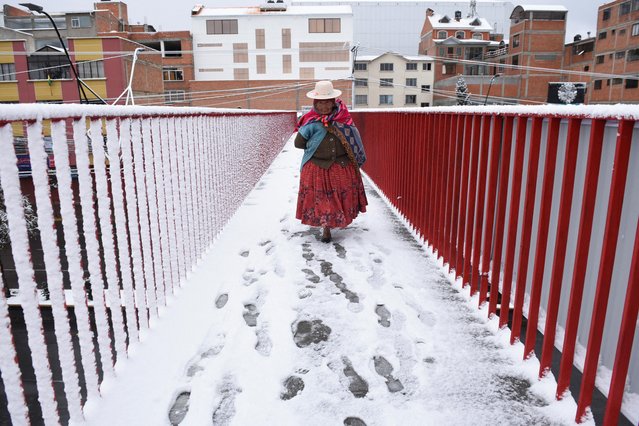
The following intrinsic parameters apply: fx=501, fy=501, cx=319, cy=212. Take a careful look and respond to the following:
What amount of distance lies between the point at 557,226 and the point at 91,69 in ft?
149

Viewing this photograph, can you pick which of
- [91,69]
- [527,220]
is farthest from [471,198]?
[91,69]

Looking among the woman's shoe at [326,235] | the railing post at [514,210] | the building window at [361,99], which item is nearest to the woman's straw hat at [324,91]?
the woman's shoe at [326,235]

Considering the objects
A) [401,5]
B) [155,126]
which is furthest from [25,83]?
[401,5]

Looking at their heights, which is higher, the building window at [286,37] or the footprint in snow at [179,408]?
the building window at [286,37]

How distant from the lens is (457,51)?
59.1 m

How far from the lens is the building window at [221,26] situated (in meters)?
53.8

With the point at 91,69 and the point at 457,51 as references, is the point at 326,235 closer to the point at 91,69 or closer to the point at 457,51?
the point at 91,69

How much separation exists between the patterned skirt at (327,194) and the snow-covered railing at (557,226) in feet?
3.59

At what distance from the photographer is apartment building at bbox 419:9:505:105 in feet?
183

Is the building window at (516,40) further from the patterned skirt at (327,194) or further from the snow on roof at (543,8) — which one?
the patterned skirt at (327,194)

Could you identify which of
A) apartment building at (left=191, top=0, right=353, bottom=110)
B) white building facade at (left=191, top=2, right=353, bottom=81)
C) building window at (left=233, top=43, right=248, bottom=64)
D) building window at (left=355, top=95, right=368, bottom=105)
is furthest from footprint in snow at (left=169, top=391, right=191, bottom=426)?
Result: building window at (left=355, top=95, right=368, bottom=105)

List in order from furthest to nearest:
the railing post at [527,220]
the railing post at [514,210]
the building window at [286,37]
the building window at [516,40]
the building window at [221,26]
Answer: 1. the building window at [286,37]
2. the building window at [221,26]
3. the building window at [516,40]
4. the railing post at [514,210]
5. the railing post at [527,220]

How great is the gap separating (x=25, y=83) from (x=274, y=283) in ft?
150

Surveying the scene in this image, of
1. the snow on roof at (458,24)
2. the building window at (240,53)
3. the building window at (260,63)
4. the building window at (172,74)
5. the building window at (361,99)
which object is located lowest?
the building window at (361,99)
